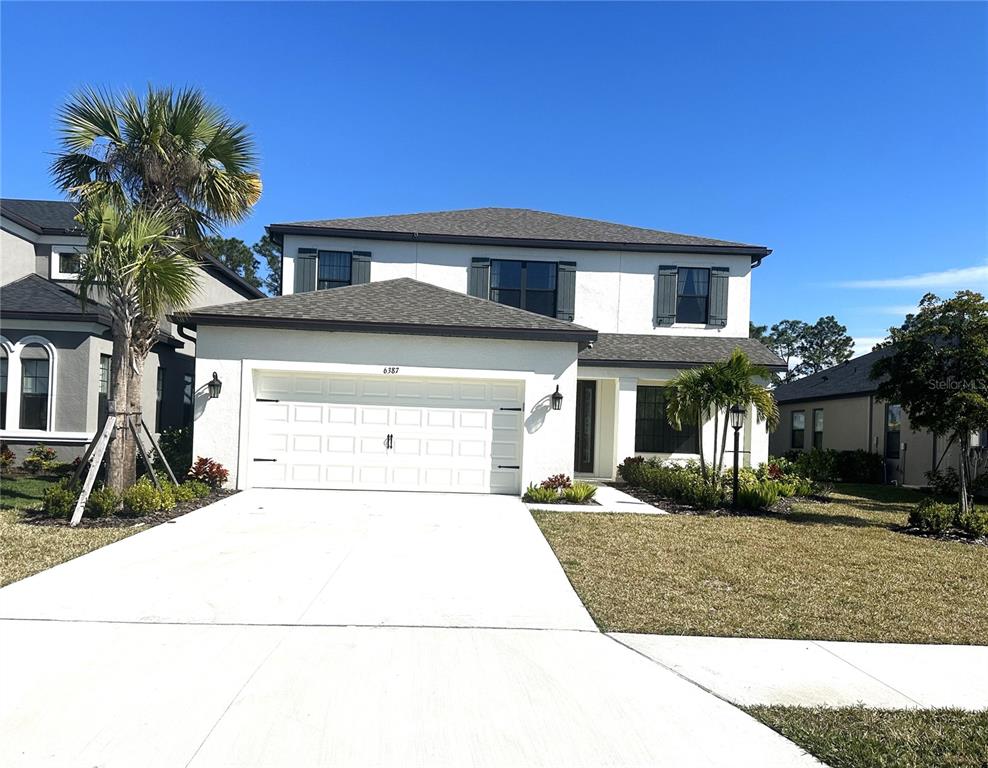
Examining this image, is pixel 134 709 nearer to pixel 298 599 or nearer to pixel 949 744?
pixel 298 599

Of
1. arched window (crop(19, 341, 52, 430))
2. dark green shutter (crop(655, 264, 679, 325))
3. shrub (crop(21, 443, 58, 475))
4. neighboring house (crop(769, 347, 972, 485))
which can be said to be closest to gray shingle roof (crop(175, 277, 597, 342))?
arched window (crop(19, 341, 52, 430))

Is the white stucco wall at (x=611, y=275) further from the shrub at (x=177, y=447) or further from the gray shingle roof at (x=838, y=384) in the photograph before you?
the shrub at (x=177, y=447)

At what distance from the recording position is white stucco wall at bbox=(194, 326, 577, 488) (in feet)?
41.4

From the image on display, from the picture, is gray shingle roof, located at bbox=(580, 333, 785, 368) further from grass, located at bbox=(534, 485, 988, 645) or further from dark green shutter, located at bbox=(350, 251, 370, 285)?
dark green shutter, located at bbox=(350, 251, 370, 285)

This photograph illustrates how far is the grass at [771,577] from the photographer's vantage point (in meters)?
5.82

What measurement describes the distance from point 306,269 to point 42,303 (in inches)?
239

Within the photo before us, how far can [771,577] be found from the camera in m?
7.44

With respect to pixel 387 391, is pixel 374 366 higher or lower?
higher

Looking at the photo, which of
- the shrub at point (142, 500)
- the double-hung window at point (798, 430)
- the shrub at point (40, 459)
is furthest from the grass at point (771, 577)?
the double-hung window at point (798, 430)

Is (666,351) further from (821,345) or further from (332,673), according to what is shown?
(821,345)

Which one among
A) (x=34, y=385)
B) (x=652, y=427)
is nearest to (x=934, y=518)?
(x=652, y=427)

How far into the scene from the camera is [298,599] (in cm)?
619

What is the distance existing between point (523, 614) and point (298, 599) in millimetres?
2114

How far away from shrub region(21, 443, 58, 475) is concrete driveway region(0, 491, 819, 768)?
8.12m
